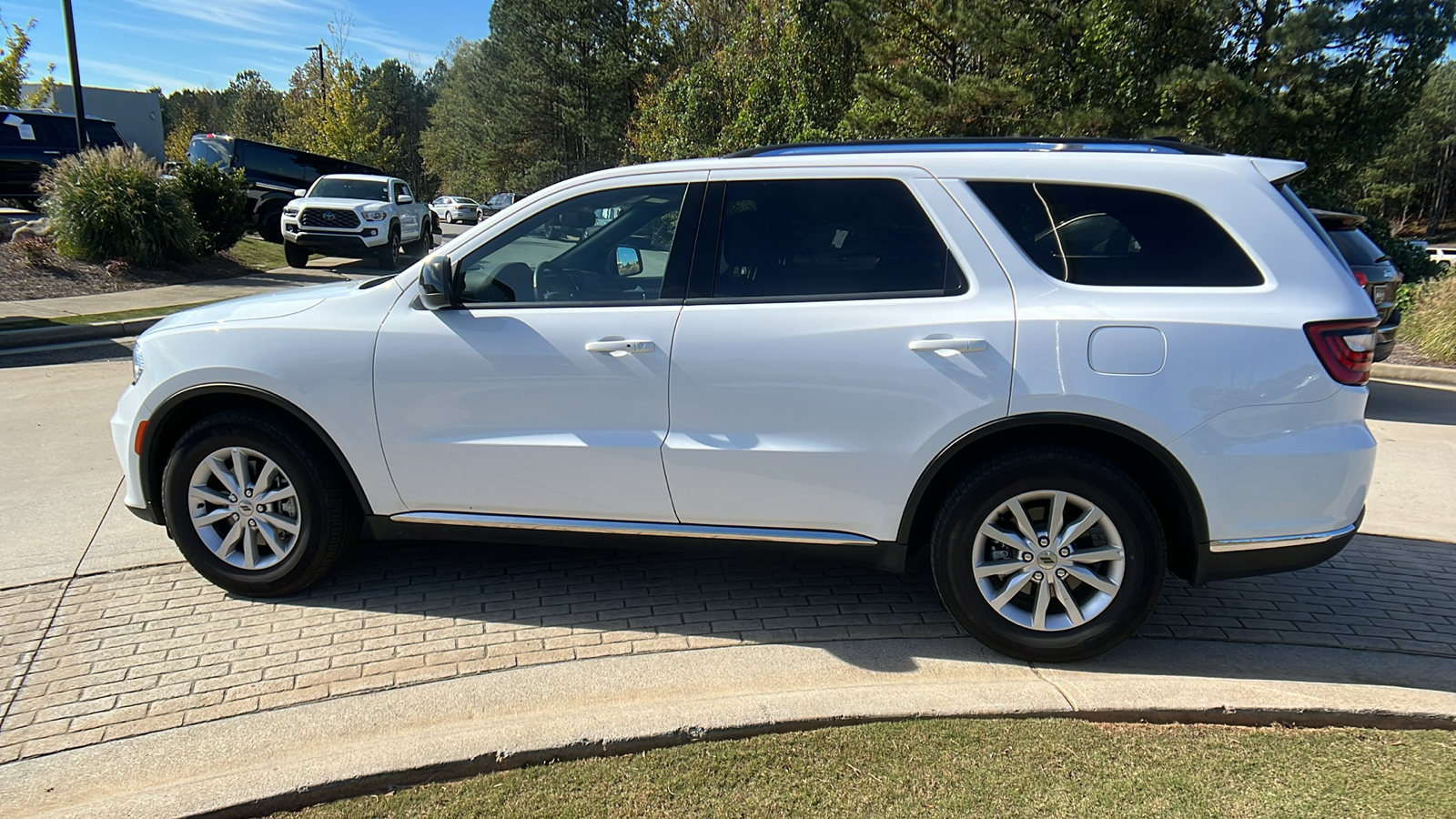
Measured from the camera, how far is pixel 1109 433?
3.37 meters

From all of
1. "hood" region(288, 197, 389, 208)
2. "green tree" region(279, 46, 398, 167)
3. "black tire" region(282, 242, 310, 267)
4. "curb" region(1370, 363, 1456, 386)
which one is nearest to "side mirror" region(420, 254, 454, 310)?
"curb" region(1370, 363, 1456, 386)

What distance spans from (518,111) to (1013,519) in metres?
52.0

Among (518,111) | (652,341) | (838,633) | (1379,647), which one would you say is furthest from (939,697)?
(518,111)

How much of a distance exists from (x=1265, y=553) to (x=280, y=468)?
383 cm

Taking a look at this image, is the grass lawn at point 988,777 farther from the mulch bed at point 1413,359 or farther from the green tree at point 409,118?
the green tree at point 409,118

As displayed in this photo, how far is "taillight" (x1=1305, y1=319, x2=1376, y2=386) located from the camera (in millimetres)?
3219

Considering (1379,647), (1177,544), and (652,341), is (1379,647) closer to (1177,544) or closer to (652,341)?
(1177,544)

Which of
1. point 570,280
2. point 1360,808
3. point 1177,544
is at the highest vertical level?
point 570,280

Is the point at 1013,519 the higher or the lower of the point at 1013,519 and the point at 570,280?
the lower

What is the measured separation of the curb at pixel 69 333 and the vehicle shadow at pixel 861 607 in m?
7.29

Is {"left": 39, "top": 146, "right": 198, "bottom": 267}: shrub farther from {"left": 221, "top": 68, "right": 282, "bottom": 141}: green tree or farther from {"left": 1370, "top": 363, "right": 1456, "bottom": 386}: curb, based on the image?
{"left": 221, "top": 68, "right": 282, "bottom": 141}: green tree

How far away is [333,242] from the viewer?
17766 millimetres

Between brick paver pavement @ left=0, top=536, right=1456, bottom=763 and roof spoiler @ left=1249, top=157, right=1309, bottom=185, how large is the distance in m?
1.82

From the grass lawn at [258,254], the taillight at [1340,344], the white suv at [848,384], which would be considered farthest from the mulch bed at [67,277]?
the taillight at [1340,344]
